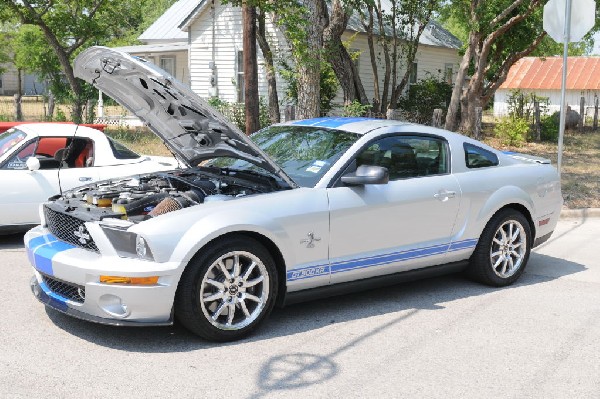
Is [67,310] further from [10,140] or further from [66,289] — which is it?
[10,140]

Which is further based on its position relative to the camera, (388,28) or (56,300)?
(388,28)

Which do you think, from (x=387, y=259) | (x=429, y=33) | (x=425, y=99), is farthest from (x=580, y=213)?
(x=429, y=33)

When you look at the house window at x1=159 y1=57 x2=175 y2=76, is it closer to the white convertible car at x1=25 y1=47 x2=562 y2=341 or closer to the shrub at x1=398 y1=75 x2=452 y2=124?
the shrub at x1=398 y1=75 x2=452 y2=124

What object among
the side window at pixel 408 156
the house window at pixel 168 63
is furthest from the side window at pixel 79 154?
the house window at pixel 168 63

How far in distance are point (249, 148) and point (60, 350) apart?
1.96m

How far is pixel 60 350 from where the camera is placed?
479 cm

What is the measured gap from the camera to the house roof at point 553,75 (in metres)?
47.6

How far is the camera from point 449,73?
89.8 ft

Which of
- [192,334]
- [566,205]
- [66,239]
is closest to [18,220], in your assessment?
[66,239]

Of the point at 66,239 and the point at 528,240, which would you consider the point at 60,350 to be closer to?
the point at 66,239

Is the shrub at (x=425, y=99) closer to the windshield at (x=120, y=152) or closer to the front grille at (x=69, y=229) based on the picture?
the windshield at (x=120, y=152)

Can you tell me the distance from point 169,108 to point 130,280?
1.64 meters

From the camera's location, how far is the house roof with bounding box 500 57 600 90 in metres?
47.6

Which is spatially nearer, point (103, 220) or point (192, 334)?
point (103, 220)
